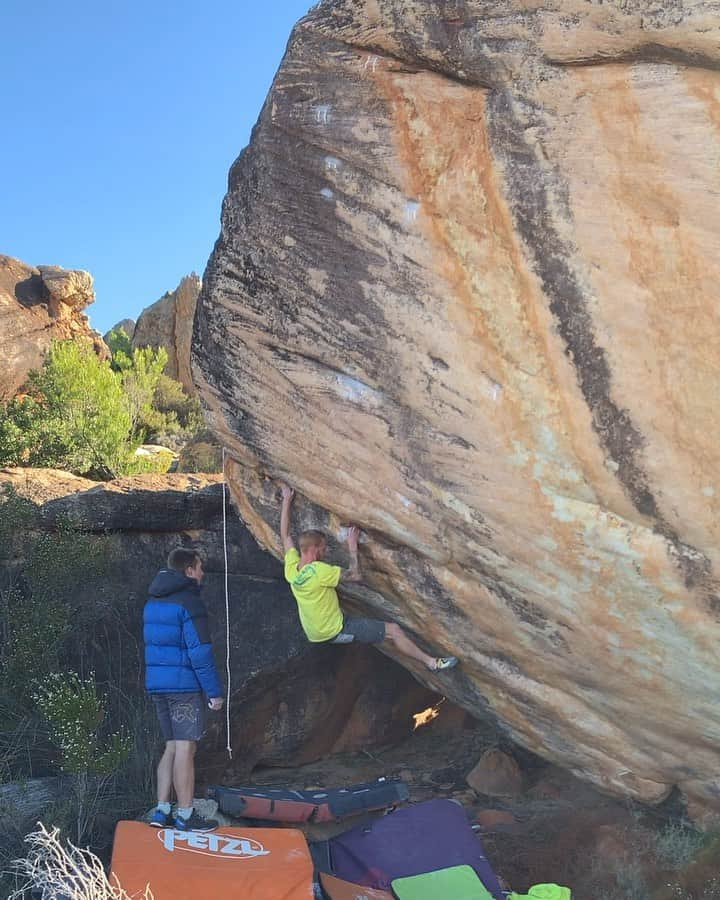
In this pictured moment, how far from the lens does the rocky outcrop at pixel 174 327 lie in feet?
85.0

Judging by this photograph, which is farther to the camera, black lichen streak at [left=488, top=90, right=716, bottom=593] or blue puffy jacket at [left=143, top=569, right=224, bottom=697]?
blue puffy jacket at [left=143, top=569, right=224, bottom=697]

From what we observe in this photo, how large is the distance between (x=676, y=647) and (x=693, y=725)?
58 centimetres

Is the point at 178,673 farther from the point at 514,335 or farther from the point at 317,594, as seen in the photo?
the point at 514,335

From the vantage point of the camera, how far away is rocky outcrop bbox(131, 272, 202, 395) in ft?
85.0

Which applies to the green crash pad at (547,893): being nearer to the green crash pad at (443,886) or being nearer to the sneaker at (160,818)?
the green crash pad at (443,886)

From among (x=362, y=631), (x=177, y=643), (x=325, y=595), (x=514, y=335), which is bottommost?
(x=362, y=631)

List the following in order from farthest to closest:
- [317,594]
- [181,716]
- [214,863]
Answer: [317,594]
[181,716]
[214,863]

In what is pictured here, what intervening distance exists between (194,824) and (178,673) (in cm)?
91

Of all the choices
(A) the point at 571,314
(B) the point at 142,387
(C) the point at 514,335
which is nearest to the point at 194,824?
(C) the point at 514,335

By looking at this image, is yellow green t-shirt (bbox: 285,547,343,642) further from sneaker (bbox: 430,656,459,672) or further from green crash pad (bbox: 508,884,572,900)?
green crash pad (bbox: 508,884,572,900)

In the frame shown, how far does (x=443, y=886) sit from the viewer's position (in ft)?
15.6

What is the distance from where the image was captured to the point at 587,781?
585 cm

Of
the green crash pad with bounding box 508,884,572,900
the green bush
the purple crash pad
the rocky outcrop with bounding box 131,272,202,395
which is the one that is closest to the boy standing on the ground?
the purple crash pad

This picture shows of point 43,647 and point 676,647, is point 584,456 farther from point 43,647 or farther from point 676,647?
point 43,647
